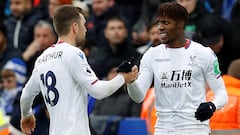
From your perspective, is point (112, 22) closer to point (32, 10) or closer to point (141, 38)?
point (141, 38)

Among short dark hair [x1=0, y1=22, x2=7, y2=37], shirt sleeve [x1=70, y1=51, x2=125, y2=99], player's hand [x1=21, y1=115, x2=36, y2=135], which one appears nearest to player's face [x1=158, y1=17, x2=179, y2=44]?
shirt sleeve [x1=70, y1=51, x2=125, y2=99]

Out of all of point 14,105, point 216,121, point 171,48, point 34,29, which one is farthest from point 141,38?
point 171,48

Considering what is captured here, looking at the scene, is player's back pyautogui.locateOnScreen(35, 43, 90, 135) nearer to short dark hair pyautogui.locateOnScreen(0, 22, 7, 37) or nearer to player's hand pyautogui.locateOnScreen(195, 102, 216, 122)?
player's hand pyautogui.locateOnScreen(195, 102, 216, 122)

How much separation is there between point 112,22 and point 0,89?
187cm

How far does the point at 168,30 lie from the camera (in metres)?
7.27

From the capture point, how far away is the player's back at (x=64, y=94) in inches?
271

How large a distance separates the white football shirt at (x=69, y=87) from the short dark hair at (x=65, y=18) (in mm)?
148

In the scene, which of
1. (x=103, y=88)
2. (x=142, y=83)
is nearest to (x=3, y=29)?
(x=142, y=83)

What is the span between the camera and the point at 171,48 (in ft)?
24.2

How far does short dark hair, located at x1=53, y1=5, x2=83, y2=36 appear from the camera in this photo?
23.0 feet

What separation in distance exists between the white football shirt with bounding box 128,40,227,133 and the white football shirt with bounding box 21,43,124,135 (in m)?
0.44

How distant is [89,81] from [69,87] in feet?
0.63

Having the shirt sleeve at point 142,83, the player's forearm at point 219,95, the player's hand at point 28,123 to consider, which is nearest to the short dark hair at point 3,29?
the player's hand at point 28,123

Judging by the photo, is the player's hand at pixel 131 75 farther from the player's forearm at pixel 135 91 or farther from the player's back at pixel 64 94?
the player's back at pixel 64 94
